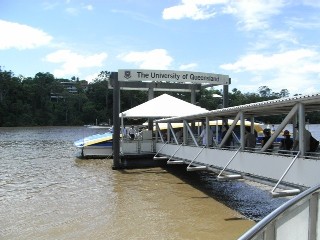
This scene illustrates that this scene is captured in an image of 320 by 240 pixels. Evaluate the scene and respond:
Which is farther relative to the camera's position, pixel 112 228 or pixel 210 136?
pixel 210 136

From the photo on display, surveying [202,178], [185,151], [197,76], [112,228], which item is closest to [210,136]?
[185,151]

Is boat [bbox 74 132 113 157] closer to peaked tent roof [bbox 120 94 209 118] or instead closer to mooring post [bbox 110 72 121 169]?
peaked tent roof [bbox 120 94 209 118]

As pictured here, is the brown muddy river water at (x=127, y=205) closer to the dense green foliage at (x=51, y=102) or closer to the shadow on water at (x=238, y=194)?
the shadow on water at (x=238, y=194)

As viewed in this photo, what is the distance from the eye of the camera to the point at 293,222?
320 centimetres

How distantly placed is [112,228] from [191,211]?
8.80 feet

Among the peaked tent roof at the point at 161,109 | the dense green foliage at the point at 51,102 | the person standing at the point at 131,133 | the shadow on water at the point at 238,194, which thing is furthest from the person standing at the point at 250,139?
the dense green foliage at the point at 51,102

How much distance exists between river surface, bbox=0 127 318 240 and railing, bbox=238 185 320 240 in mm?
5648

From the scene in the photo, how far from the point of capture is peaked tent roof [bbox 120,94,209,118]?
21562 mm

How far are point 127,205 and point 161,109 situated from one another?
10.4 metres

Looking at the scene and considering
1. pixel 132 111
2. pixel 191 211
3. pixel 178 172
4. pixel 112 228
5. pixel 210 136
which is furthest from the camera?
pixel 132 111

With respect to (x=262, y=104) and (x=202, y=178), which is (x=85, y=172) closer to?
(x=202, y=178)

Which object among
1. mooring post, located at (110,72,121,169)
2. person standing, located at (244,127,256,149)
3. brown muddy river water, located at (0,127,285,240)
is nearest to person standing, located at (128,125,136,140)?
mooring post, located at (110,72,121,169)

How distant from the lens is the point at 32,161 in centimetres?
2627

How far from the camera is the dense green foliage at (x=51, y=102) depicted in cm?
11838
